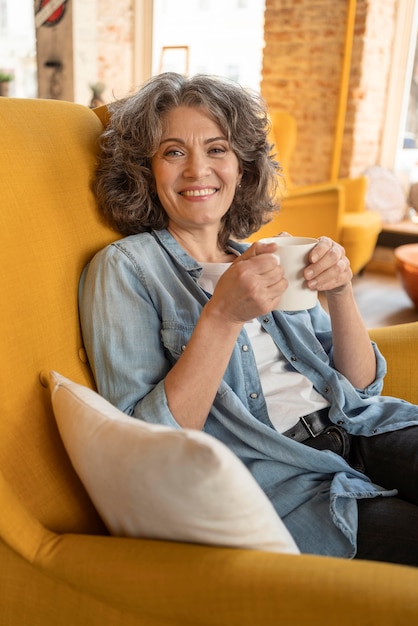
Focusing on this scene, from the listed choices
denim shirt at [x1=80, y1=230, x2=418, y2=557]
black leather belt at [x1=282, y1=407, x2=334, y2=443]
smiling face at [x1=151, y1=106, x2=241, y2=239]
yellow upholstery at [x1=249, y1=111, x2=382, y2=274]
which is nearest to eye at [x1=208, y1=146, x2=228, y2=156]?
smiling face at [x1=151, y1=106, x2=241, y2=239]

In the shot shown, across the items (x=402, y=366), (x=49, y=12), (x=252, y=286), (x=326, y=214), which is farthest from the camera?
(x=49, y=12)

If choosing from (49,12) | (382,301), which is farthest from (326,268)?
(49,12)

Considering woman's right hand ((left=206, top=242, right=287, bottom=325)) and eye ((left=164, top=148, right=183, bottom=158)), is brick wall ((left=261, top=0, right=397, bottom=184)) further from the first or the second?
woman's right hand ((left=206, top=242, right=287, bottom=325))

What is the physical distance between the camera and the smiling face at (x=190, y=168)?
1.24 metres

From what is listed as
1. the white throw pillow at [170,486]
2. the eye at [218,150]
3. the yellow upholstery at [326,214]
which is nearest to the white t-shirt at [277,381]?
the eye at [218,150]

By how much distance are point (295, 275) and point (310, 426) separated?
0.36 metres

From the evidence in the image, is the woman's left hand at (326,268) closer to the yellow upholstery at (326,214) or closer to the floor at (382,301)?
the yellow upholstery at (326,214)

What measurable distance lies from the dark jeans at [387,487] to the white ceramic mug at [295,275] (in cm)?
33

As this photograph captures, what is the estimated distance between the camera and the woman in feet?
3.35

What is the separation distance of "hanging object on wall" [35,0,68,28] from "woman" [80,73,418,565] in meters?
3.76

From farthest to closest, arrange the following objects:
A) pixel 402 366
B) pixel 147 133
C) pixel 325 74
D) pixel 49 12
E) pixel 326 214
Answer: pixel 325 74 < pixel 49 12 < pixel 326 214 < pixel 402 366 < pixel 147 133

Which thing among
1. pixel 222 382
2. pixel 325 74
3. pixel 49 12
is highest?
pixel 49 12

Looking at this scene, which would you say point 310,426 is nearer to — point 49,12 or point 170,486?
point 170,486

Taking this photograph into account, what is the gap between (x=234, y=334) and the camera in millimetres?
1019
